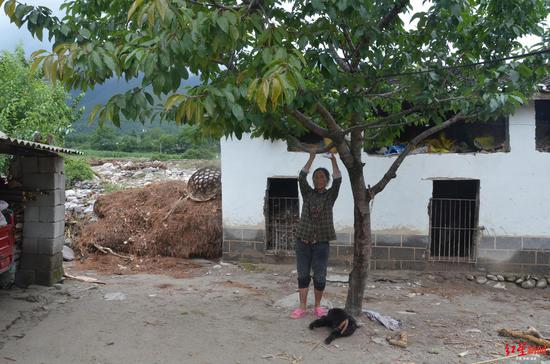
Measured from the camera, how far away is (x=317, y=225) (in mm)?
5168

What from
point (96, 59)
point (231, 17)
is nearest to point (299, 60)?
point (231, 17)

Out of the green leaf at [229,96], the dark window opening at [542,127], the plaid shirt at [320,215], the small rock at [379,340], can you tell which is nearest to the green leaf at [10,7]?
the green leaf at [229,96]

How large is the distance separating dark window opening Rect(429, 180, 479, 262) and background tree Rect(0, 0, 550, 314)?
3.11m

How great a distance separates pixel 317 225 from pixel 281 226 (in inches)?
153

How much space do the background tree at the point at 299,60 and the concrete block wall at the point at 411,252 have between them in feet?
9.35

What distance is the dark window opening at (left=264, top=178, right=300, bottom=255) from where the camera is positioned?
891 centimetres

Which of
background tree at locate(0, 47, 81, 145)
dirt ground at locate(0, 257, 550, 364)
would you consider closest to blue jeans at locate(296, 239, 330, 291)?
dirt ground at locate(0, 257, 550, 364)

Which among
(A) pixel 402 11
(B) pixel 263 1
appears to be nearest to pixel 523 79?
(A) pixel 402 11

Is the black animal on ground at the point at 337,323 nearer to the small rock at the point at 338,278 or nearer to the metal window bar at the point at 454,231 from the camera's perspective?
the small rock at the point at 338,278

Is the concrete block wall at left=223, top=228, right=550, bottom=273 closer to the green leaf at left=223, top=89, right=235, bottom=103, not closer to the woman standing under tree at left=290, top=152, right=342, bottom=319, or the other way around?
the woman standing under tree at left=290, top=152, right=342, bottom=319

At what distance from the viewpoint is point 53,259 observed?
266 inches

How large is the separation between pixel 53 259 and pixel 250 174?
356 cm

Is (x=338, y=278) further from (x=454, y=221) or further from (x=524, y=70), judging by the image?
(x=524, y=70)

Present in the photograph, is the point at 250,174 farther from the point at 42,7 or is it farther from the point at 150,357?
the point at 42,7
